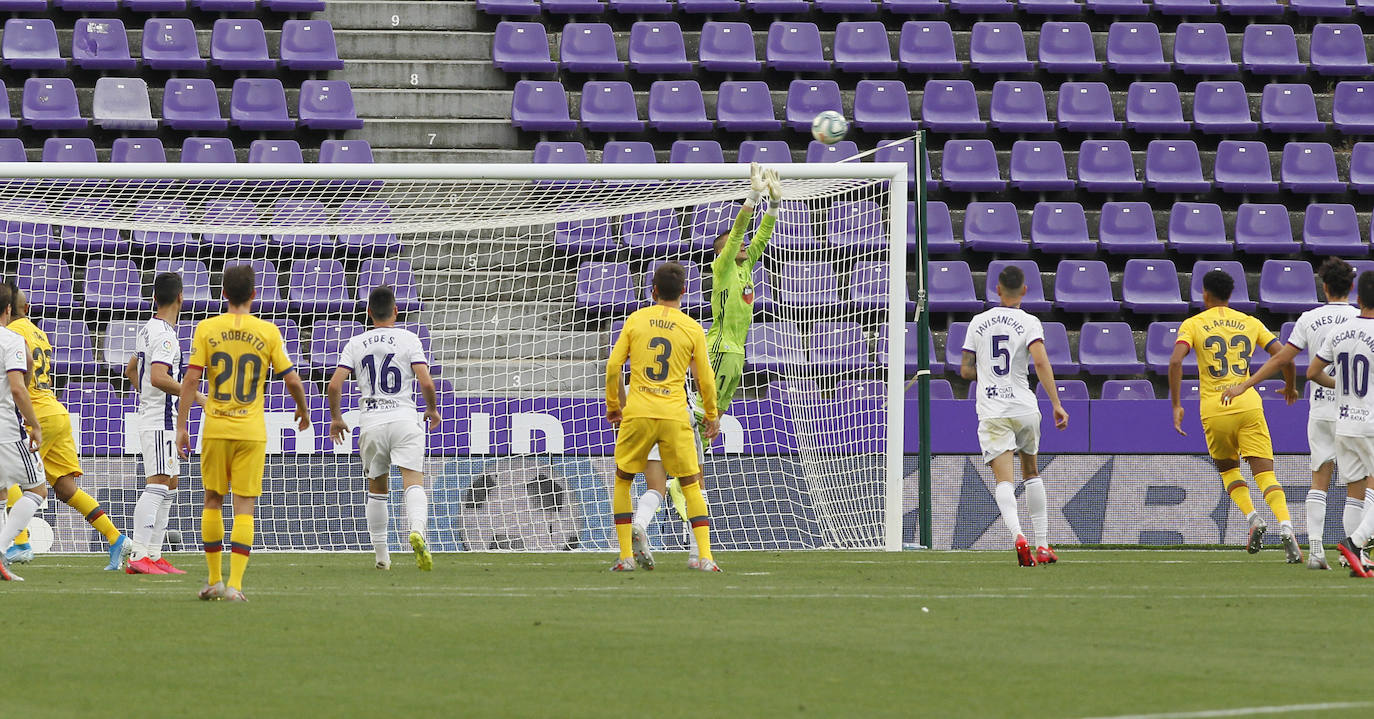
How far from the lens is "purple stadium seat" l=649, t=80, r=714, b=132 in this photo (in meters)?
18.4

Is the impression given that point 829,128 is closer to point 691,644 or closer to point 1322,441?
point 1322,441

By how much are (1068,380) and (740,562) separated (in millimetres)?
6015

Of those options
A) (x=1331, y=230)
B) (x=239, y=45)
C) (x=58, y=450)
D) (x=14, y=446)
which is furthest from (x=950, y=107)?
(x=14, y=446)

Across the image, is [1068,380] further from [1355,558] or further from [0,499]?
[0,499]

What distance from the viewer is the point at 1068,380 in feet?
54.6

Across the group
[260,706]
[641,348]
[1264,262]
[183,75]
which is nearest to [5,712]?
[260,706]

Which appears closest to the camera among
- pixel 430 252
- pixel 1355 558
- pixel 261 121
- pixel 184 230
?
pixel 1355 558

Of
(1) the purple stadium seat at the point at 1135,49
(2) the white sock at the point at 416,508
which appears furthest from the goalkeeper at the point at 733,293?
(1) the purple stadium seat at the point at 1135,49

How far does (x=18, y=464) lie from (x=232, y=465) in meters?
2.87

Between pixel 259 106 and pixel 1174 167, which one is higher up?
pixel 259 106

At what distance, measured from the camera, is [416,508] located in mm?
10984

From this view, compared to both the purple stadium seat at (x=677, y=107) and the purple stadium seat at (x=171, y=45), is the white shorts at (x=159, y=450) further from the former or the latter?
the purple stadium seat at (x=677, y=107)

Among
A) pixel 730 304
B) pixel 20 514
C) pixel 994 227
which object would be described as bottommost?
pixel 20 514

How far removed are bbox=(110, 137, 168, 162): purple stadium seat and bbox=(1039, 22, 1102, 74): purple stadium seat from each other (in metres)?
9.84
